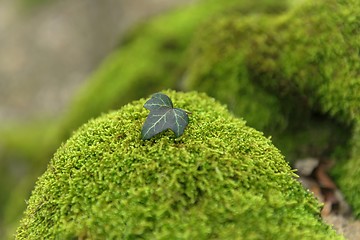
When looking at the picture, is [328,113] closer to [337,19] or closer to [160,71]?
[337,19]

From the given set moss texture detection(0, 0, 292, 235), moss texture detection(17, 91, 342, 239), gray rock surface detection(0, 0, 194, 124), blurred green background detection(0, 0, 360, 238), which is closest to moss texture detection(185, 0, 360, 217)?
blurred green background detection(0, 0, 360, 238)

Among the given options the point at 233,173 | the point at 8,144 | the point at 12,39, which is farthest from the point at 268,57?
the point at 12,39

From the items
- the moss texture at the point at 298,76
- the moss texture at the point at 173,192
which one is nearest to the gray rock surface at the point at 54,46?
the moss texture at the point at 298,76

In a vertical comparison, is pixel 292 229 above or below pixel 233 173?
below

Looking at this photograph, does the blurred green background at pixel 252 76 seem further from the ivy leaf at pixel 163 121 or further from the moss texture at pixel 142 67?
the ivy leaf at pixel 163 121

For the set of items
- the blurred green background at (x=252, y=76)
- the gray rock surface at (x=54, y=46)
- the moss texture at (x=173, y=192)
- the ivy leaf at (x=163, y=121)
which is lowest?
the moss texture at (x=173, y=192)

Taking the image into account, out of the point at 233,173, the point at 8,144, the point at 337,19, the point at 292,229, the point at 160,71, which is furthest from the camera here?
the point at 8,144

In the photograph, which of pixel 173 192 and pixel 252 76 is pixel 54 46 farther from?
pixel 173 192
